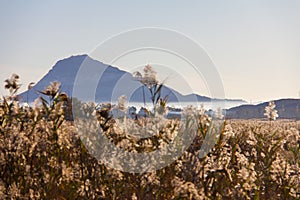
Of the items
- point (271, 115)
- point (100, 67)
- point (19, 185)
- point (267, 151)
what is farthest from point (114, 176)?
point (271, 115)

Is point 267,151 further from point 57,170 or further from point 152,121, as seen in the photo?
point 57,170

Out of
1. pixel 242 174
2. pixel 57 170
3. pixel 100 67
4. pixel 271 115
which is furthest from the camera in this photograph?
pixel 271 115

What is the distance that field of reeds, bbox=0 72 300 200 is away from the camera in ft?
15.4

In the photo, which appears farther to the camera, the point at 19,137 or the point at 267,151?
the point at 267,151

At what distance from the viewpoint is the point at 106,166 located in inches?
191

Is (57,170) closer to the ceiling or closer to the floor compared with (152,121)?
closer to the floor

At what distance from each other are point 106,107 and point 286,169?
1.94 m

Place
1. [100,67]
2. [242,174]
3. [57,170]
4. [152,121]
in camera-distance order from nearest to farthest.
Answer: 1. [242,174]
2. [57,170]
3. [152,121]
4. [100,67]

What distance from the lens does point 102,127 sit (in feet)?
17.5

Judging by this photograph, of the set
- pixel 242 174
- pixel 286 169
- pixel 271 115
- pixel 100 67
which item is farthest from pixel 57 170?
pixel 271 115

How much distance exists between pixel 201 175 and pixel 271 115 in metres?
8.33

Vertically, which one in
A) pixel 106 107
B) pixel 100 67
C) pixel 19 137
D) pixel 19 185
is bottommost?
pixel 19 185

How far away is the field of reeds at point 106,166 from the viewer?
4688 millimetres

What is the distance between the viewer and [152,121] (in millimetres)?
5336
